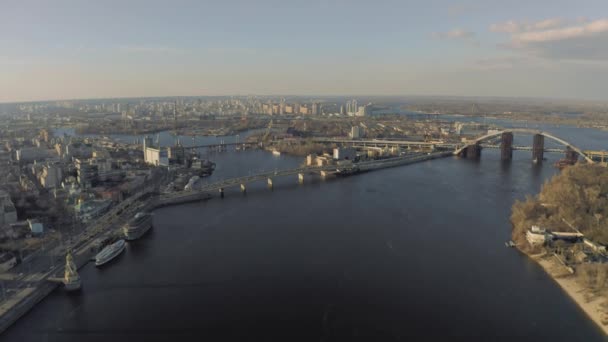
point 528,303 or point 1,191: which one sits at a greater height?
point 1,191

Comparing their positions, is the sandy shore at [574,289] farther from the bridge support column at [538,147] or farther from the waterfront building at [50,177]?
the bridge support column at [538,147]

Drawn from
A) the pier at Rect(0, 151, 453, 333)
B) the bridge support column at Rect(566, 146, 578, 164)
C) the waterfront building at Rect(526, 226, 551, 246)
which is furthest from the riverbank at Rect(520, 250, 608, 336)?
the bridge support column at Rect(566, 146, 578, 164)

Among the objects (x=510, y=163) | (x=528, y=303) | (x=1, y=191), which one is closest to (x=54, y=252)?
(x=1, y=191)

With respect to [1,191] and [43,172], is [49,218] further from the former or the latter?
[43,172]

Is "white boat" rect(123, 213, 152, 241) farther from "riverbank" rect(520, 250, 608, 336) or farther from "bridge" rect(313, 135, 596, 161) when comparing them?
"bridge" rect(313, 135, 596, 161)

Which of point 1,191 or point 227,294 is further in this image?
point 1,191

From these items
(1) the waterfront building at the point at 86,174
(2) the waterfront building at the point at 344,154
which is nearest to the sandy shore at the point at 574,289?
(2) the waterfront building at the point at 344,154
